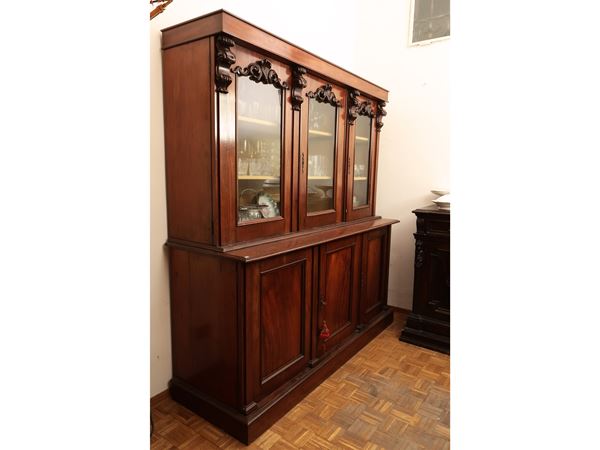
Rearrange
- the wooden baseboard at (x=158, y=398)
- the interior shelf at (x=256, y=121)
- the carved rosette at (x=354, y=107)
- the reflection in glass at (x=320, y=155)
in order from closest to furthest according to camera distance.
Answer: the interior shelf at (x=256, y=121)
the wooden baseboard at (x=158, y=398)
the reflection in glass at (x=320, y=155)
the carved rosette at (x=354, y=107)

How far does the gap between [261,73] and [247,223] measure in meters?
0.67

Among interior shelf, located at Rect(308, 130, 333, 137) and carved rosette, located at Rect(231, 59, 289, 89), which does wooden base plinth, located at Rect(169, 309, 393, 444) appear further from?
carved rosette, located at Rect(231, 59, 289, 89)

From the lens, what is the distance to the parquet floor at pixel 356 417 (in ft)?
5.30

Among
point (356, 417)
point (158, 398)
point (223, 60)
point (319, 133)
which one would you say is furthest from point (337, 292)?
point (223, 60)

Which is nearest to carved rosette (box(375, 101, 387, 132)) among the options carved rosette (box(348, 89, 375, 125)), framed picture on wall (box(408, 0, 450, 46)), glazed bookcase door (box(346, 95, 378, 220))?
glazed bookcase door (box(346, 95, 378, 220))

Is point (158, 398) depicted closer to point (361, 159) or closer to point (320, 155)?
point (320, 155)

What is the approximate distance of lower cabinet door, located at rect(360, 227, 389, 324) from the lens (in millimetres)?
2520

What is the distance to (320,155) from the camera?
86.8 inches

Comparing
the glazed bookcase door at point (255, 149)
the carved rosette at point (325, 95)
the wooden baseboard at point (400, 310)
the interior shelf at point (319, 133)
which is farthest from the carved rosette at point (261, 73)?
the wooden baseboard at point (400, 310)

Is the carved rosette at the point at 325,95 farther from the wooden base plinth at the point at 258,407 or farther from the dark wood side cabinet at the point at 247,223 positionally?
the wooden base plinth at the point at 258,407

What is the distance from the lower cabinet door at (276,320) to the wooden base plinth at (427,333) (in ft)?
3.22
